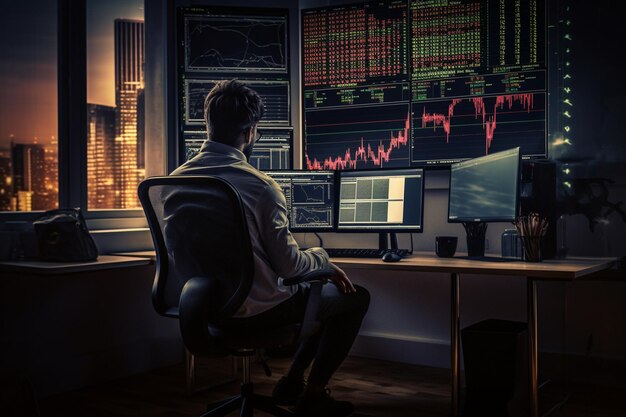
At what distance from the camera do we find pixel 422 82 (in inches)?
147

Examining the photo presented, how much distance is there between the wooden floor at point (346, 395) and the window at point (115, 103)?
104cm

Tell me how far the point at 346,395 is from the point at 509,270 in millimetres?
1135

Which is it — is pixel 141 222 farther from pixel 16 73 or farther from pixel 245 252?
pixel 245 252

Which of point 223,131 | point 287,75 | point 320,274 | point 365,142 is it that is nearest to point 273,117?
point 287,75

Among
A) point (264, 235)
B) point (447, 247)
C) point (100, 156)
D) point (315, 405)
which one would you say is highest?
point (100, 156)

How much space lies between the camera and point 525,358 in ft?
9.14

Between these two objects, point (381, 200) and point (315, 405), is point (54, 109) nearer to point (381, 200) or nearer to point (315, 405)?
point (381, 200)

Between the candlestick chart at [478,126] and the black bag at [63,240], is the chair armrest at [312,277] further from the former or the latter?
the candlestick chart at [478,126]

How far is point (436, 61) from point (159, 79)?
1.68 metres

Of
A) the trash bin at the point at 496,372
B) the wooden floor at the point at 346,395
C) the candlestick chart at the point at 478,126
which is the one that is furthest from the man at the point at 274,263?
the candlestick chart at the point at 478,126

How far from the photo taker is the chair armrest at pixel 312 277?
7.27 feet

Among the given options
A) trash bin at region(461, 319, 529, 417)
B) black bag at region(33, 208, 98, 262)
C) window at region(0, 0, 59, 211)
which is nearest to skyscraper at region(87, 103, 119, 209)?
window at region(0, 0, 59, 211)

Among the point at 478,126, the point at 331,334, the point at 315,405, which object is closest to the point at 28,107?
the point at 331,334

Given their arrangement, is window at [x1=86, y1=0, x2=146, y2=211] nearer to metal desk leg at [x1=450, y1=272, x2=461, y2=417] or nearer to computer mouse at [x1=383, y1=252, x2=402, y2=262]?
computer mouse at [x1=383, y1=252, x2=402, y2=262]
